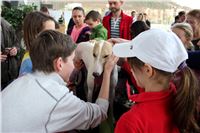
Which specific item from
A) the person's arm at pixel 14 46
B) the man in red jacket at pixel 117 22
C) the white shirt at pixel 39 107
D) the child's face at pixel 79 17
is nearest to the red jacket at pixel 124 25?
the man in red jacket at pixel 117 22

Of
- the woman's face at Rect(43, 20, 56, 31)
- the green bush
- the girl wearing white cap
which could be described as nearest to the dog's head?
the girl wearing white cap

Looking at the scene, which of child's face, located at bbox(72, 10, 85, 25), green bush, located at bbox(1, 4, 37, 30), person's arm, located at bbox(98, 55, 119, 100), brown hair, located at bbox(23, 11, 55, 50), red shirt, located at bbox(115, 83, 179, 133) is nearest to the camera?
red shirt, located at bbox(115, 83, 179, 133)

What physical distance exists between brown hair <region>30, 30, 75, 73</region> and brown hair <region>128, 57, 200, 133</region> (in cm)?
47

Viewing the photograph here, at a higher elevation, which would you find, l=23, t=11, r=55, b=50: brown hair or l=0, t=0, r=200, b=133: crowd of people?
l=23, t=11, r=55, b=50: brown hair

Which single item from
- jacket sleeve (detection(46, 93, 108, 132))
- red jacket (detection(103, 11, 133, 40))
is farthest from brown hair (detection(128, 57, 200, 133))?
red jacket (detection(103, 11, 133, 40))

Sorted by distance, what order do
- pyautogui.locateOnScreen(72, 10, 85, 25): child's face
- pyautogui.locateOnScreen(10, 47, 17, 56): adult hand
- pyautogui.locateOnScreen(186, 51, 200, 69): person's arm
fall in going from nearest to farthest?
pyautogui.locateOnScreen(186, 51, 200, 69): person's arm, pyautogui.locateOnScreen(10, 47, 17, 56): adult hand, pyautogui.locateOnScreen(72, 10, 85, 25): child's face

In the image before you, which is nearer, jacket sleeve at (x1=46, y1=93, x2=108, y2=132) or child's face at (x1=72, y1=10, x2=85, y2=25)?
jacket sleeve at (x1=46, y1=93, x2=108, y2=132)

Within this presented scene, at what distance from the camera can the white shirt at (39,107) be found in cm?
105

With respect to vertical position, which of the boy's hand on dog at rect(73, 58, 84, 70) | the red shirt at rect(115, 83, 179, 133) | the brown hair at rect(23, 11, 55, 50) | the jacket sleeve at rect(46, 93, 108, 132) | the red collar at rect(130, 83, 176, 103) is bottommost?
the jacket sleeve at rect(46, 93, 108, 132)

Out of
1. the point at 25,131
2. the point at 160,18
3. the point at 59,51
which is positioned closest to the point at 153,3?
the point at 160,18

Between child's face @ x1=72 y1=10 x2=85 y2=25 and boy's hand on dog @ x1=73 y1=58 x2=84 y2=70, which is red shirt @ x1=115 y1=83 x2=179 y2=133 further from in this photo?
child's face @ x1=72 y1=10 x2=85 y2=25

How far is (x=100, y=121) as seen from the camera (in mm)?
1177

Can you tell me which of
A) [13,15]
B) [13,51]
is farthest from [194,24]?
[13,15]

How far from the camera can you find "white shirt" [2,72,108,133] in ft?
3.44
